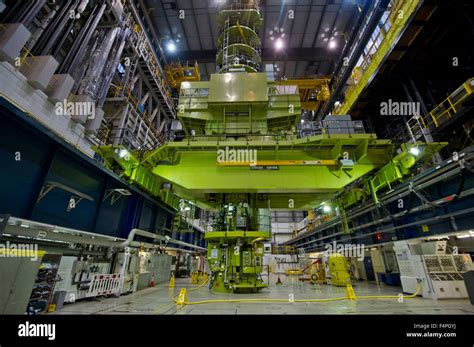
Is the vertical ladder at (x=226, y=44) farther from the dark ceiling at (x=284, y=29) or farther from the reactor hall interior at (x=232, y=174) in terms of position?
the dark ceiling at (x=284, y=29)

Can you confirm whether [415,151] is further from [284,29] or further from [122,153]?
[284,29]

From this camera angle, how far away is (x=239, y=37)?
544 inches

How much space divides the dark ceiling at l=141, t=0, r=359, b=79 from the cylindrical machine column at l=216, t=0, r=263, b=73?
628 cm

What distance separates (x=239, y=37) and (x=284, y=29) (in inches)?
404

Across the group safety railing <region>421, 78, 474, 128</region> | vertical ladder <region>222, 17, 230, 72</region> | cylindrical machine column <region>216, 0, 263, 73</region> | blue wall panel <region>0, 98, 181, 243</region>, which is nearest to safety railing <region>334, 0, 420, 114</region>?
safety railing <region>421, 78, 474, 128</region>

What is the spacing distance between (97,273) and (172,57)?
24.0 metres

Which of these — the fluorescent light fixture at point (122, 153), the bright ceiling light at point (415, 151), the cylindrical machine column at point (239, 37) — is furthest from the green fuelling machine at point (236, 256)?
the cylindrical machine column at point (239, 37)

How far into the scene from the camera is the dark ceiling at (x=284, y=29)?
19188mm

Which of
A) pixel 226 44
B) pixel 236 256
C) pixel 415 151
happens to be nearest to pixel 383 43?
pixel 226 44

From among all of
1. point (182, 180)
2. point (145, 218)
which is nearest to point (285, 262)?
point (145, 218)

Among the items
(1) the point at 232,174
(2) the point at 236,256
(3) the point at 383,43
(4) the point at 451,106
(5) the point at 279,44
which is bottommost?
(2) the point at 236,256

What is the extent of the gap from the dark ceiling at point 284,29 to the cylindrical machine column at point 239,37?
20.6 feet

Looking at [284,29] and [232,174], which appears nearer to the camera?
[232,174]

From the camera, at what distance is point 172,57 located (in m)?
24.0
